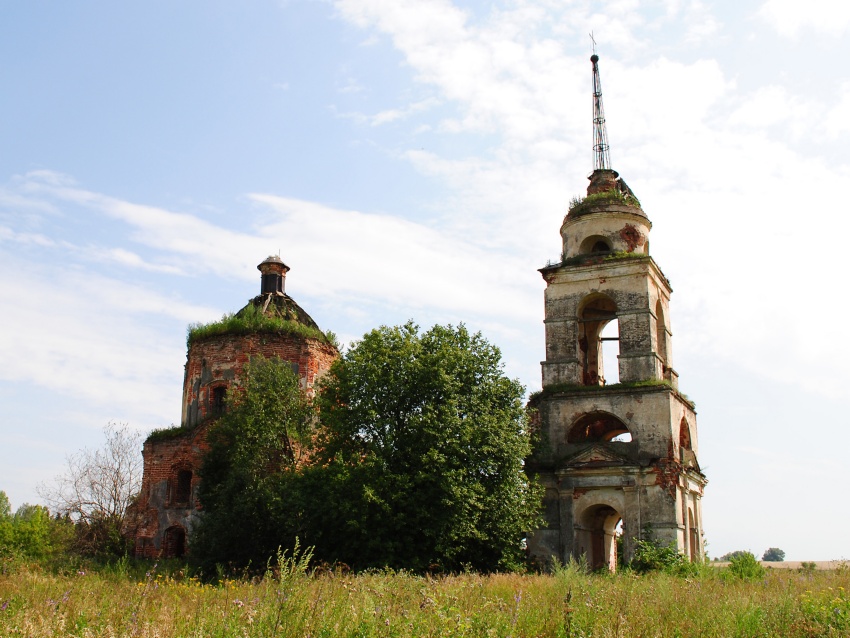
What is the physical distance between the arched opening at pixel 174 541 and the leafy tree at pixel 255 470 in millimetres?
2960

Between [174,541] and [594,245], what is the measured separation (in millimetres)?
16182

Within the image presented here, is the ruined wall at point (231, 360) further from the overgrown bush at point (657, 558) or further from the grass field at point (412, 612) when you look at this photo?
the grass field at point (412, 612)

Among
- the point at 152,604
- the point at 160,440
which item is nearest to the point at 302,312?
the point at 160,440

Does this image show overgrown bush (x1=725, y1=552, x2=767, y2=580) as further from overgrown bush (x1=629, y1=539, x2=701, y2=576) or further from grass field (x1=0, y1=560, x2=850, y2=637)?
grass field (x1=0, y1=560, x2=850, y2=637)

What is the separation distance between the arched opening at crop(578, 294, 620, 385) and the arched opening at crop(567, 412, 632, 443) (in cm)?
120

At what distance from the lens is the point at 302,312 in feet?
95.0

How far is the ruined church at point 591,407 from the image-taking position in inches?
809

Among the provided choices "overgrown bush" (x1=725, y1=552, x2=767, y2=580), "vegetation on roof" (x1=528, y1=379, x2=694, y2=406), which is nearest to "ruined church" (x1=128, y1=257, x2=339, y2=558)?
"vegetation on roof" (x1=528, y1=379, x2=694, y2=406)

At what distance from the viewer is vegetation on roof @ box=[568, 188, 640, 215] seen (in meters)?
23.8

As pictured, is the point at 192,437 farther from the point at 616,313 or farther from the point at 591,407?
the point at 616,313

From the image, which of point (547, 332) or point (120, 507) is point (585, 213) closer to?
point (547, 332)

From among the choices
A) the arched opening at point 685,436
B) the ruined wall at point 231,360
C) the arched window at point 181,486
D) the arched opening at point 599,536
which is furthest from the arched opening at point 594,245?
the arched window at point 181,486

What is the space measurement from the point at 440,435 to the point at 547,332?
19.8ft

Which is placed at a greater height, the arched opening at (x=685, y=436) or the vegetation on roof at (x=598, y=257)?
the vegetation on roof at (x=598, y=257)
